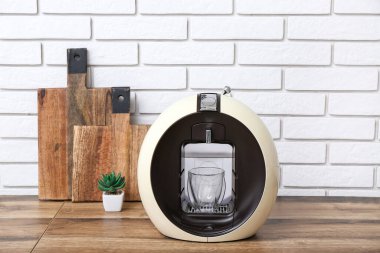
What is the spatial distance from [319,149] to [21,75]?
0.78 meters

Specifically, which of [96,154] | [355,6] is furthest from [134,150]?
[355,6]

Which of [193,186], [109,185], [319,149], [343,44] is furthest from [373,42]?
[109,185]

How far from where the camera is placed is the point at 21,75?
137 cm

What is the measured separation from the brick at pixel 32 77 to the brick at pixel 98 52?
1.1 inches

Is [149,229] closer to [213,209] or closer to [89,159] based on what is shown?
[213,209]

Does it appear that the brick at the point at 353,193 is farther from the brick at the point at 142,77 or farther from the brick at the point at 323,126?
the brick at the point at 142,77

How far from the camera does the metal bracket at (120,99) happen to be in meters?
1.34

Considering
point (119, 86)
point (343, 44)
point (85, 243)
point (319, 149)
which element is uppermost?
point (343, 44)

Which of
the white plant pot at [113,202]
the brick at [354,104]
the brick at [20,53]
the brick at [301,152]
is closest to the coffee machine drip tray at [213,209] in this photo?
the white plant pot at [113,202]

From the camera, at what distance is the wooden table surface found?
3.40 ft

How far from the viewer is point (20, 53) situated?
4.49 feet

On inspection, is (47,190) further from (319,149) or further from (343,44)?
(343,44)

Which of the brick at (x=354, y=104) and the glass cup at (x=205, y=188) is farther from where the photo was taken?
the brick at (x=354, y=104)

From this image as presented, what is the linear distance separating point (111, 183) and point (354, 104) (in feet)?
2.10
